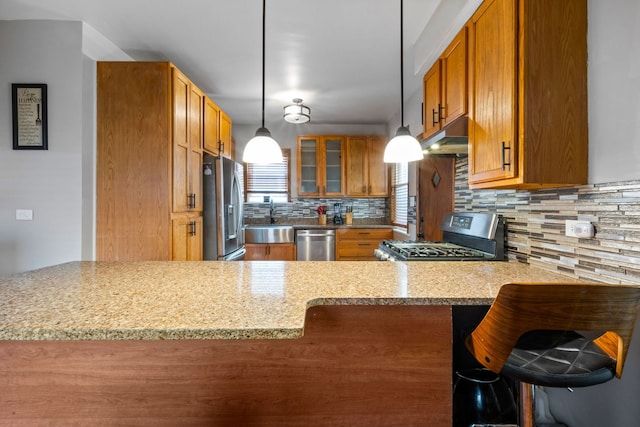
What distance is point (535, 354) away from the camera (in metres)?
1.07

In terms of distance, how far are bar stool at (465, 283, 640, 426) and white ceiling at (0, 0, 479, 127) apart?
1.66m

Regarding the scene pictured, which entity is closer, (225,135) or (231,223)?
(231,223)

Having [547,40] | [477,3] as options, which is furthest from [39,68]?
[547,40]

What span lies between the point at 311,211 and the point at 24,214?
340cm

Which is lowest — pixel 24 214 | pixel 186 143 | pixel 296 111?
pixel 24 214

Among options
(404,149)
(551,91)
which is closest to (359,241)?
(404,149)

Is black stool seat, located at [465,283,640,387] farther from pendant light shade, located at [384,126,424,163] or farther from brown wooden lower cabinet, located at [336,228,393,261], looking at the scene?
brown wooden lower cabinet, located at [336,228,393,261]

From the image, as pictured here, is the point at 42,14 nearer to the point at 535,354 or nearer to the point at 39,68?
the point at 39,68

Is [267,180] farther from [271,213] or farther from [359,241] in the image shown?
[359,241]

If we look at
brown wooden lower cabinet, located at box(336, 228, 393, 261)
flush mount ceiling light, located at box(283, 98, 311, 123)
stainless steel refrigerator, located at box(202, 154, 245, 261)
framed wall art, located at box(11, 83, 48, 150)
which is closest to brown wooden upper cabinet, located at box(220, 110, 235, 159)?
stainless steel refrigerator, located at box(202, 154, 245, 261)

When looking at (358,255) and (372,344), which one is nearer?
(372,344)

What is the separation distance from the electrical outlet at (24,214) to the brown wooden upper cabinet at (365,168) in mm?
3569

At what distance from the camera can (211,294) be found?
1074 mm

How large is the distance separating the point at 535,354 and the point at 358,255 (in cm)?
357
